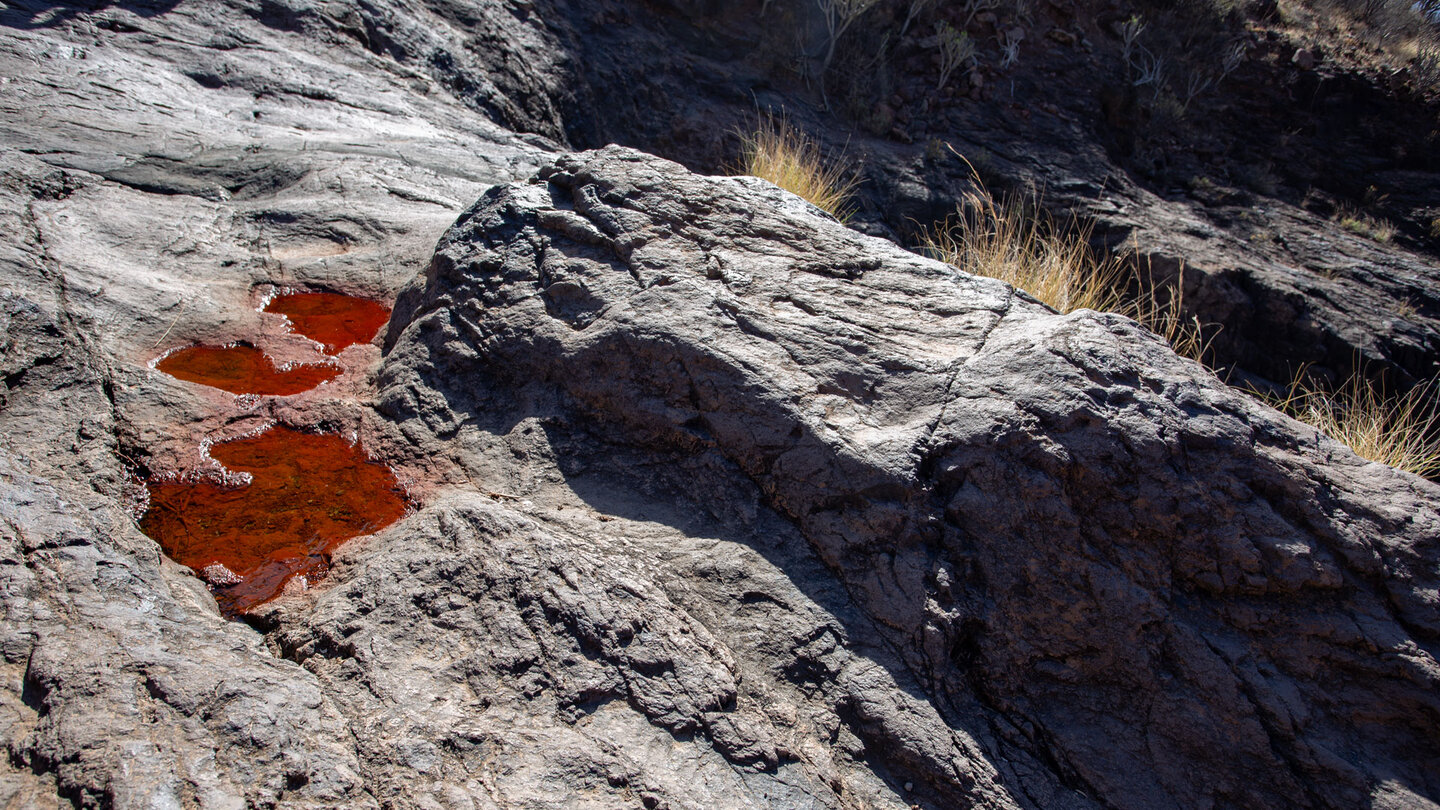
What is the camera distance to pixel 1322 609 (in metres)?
2.00

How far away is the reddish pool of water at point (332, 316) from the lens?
3.06 m

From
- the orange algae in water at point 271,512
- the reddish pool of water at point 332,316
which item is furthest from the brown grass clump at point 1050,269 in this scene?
the reddish pool of water at point 332,316

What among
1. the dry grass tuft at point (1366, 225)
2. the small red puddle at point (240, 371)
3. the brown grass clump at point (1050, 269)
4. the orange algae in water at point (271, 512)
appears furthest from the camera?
the dry grass tuft at point (1366, 225)

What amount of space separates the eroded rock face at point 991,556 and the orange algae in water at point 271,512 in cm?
25

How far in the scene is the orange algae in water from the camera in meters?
2.00

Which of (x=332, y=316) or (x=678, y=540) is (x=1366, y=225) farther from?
(x=332, y=316)

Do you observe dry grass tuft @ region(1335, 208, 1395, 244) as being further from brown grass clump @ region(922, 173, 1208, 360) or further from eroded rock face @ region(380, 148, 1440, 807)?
eroded rock face @ region(380, 148, 1440, 807)

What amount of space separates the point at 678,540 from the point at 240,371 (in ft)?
5.89

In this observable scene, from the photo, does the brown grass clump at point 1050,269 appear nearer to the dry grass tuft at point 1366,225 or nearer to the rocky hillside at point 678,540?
the rocky hillside at point 678,540

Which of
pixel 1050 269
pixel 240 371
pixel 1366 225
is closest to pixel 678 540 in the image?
pixel 240 371

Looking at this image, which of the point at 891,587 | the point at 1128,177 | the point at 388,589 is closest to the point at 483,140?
the point at 388,589

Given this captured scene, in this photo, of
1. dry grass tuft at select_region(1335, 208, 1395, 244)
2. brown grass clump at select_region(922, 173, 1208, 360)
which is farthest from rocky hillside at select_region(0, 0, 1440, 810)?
dry grass tuft at select_region(1335, 208, 1395, 244)

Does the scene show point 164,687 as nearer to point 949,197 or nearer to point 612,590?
point 612,590

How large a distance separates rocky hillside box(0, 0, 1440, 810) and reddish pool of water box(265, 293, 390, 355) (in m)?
0.08
